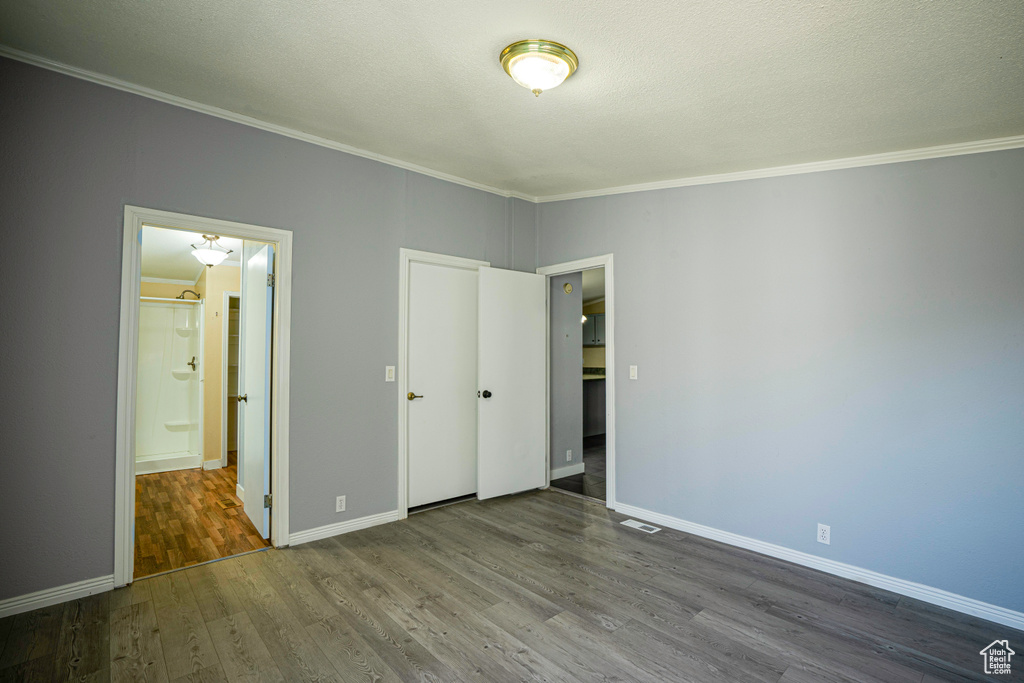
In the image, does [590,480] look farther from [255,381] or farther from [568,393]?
[255,381]

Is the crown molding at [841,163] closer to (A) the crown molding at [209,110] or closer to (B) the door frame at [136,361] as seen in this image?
(A) the crown molding at [209,110]

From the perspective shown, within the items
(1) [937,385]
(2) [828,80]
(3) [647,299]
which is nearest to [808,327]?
(1) [937,385]

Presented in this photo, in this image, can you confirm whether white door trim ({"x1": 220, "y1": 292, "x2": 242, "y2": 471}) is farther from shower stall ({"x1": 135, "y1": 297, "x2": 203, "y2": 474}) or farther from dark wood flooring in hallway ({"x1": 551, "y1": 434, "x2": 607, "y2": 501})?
dark wood flooring in hallway ({"x1": 551, "y1": 434, "x2": 607, "y2": 501})

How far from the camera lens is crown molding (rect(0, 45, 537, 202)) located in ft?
8.09

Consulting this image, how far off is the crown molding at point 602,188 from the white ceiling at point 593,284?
2.86m

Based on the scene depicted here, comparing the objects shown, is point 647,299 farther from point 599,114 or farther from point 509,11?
point 509,11

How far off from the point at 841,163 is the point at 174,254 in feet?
20.5

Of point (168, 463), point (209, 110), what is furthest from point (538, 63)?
point (168, 463)

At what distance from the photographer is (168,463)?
5.61 meters

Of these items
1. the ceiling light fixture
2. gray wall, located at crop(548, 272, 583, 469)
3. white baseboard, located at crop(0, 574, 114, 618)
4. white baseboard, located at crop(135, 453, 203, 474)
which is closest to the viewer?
the ceiling light fixture

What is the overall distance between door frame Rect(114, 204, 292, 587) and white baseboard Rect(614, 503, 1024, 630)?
8.87ft

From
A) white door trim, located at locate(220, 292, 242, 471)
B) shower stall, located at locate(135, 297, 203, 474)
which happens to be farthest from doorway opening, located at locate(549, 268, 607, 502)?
shower stall, located at locate(135, 297, 203, 474)

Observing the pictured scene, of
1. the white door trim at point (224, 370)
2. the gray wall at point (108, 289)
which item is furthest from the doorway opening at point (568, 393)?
the white door trim at point (224, 370)

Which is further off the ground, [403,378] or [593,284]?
[593,284]
